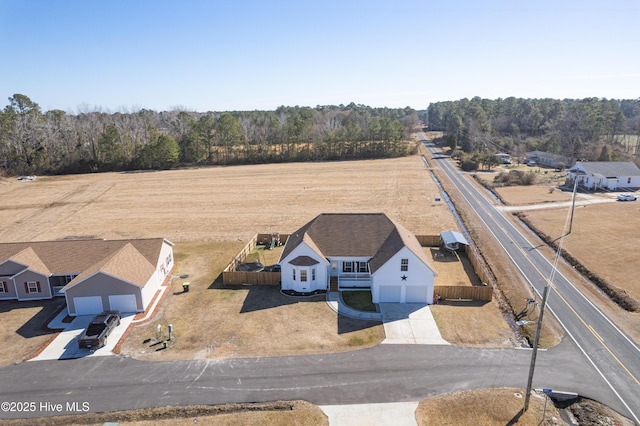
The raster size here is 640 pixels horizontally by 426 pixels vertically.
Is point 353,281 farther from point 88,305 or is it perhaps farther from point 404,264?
point 88,305

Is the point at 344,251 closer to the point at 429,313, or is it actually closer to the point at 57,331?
the point at 429,313

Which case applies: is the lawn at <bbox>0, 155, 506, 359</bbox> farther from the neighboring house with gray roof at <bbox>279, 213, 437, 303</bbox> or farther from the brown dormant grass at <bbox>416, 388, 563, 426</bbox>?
the brown dormant grass at <bbox>416, 388, 563, 426</bbox>

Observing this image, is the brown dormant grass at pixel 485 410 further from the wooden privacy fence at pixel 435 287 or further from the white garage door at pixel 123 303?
the white garage door at pixel 123 303

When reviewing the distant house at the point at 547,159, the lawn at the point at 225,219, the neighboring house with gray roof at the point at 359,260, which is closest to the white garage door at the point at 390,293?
the neighboring house with gray roof at the point at 359,260

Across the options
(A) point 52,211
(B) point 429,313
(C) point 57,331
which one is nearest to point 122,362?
(C) point 57,331

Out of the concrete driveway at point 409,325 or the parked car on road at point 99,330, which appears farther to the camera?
the concrete driveway at point 409,325

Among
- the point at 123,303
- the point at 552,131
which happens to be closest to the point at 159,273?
the point at 123,303
